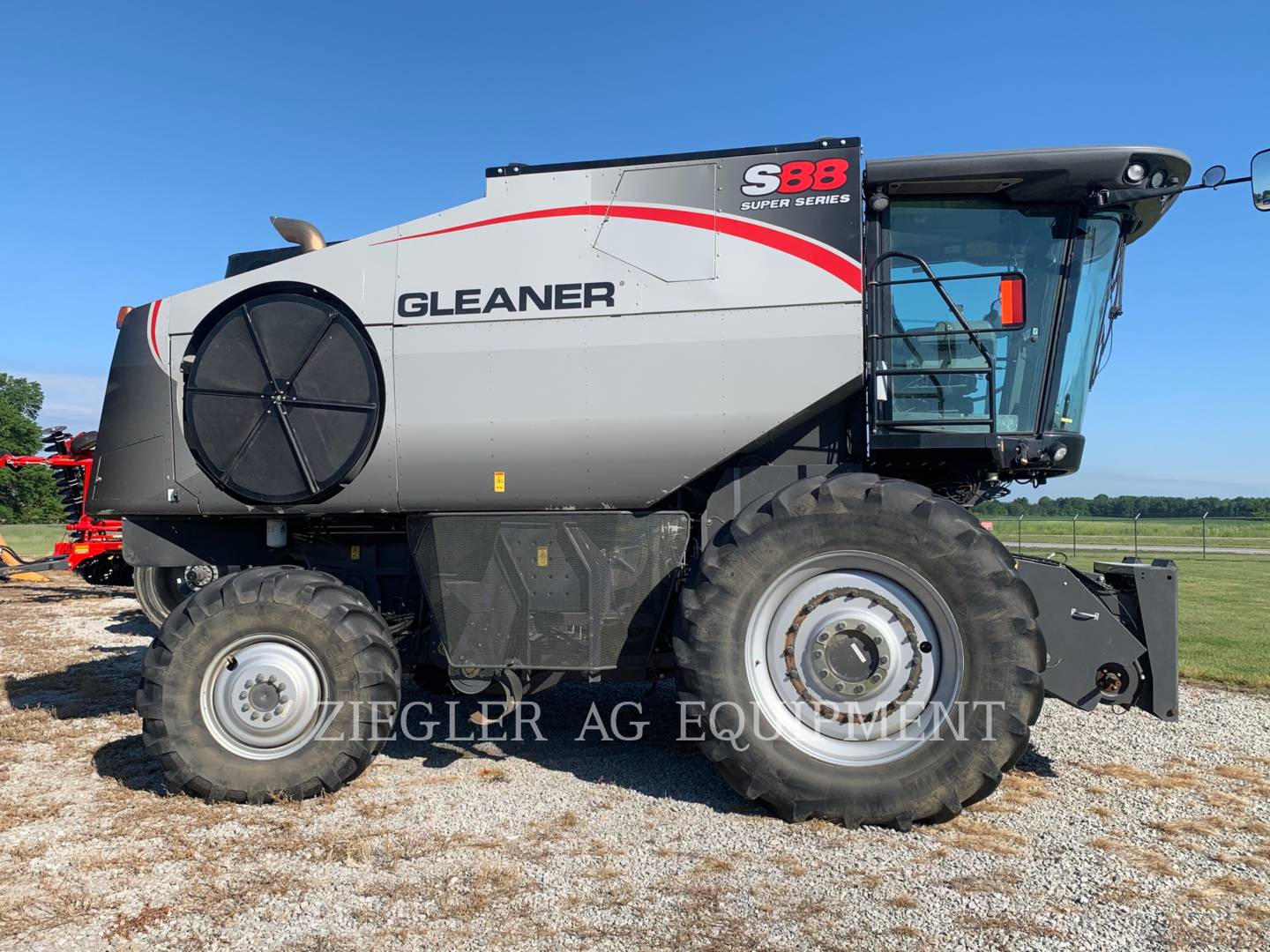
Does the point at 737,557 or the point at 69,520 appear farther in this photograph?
the point at 69,520

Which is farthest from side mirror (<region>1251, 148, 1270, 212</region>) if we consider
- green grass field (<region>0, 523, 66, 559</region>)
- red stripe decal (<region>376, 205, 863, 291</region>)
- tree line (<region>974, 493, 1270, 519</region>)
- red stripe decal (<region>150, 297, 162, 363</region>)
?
tree line (<region>974, 493, 1270, 519</region>)

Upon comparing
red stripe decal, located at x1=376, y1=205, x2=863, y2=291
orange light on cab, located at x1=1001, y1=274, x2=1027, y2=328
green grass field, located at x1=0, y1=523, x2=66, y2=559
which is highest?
red stripe decal, located at x1=376, y1=205, x2=863, y2=291

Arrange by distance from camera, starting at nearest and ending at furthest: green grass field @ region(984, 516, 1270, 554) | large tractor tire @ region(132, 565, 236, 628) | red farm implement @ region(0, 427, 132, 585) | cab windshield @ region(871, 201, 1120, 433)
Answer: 1. cab windshield @ region(871, 201, 1120, 433)
2. large tractor tire @ region(132, 565, 236, 628)
3. red farm implement @ region(0, 427, 132, 585)
4. green grass field @ region(984, 516, 1270, 554)

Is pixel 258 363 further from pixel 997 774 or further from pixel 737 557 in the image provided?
pixel 997 774

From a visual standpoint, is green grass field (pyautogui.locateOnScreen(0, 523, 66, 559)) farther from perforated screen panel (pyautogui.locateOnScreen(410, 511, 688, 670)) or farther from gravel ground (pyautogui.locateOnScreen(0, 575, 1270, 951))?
perforated screen panel (pyautogui.locateOnScreen(410, 511, 688, 670))

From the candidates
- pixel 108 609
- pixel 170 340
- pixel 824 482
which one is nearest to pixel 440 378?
pixel 170 340

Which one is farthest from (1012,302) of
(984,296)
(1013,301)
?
(984,296)

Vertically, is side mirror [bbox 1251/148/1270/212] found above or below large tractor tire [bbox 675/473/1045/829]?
above

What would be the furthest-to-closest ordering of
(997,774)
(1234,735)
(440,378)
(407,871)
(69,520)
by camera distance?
(69,520) < (1234,735) < (440,378) < (997,774) < (407,871)

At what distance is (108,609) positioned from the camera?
13.6m

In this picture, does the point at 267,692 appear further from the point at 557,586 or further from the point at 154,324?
the point at 154,324

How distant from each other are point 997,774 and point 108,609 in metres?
14.0

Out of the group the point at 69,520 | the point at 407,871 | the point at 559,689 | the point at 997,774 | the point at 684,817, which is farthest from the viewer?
the point at 69,520

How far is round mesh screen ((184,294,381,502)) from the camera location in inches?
196
